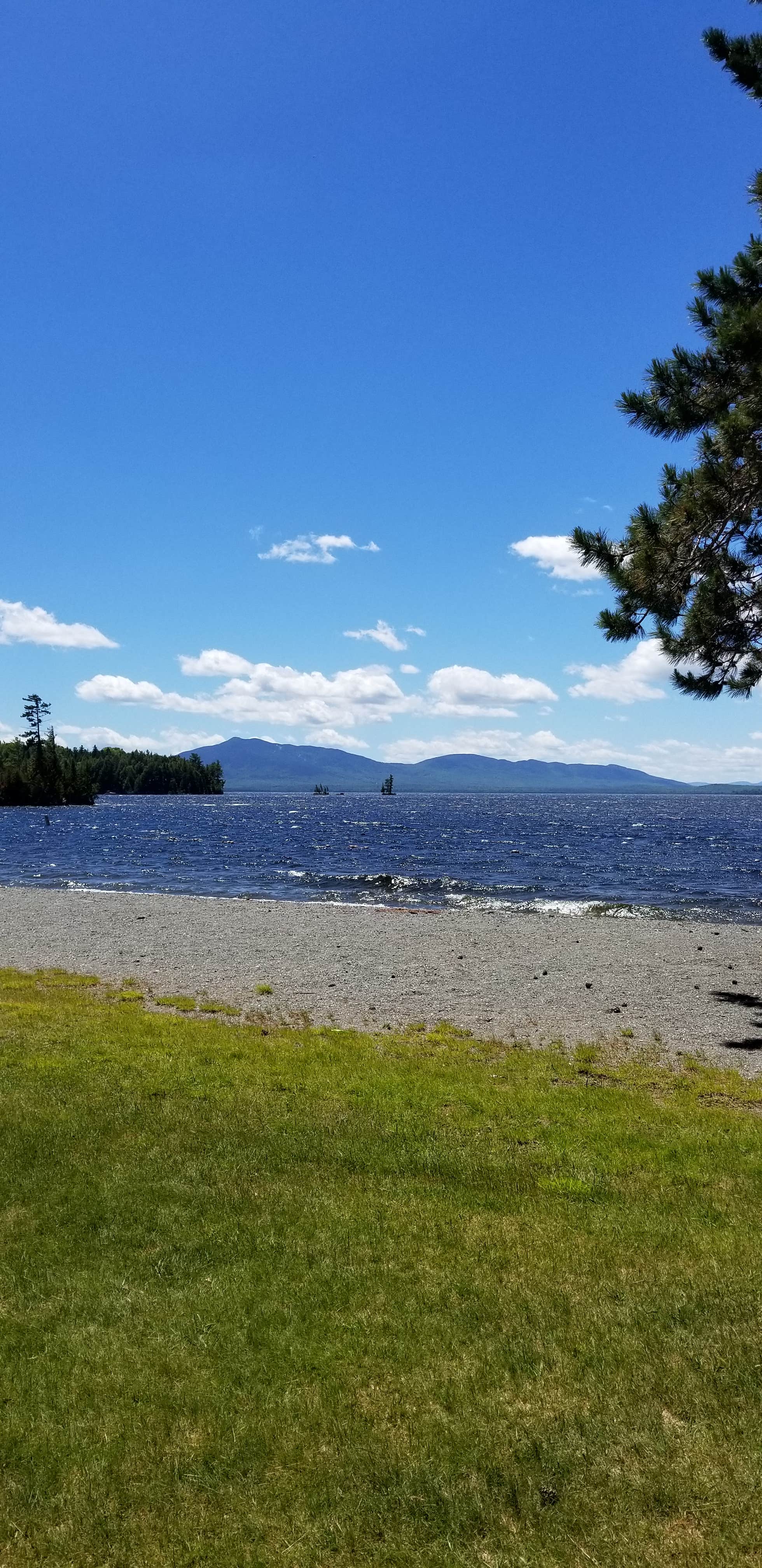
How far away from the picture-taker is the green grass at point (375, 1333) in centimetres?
459

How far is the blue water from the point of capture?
146 feet

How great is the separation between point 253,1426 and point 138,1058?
8.12m

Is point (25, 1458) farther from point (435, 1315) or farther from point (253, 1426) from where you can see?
point (435, 1315)

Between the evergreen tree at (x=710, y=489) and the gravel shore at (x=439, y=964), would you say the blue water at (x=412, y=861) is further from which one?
the evergreen tree at (x=710, y=489)

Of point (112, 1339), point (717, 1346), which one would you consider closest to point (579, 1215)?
point (717, 1346)

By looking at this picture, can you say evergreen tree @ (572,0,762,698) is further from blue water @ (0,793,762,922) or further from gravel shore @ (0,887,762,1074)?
blue water @ (0,793,762,922)

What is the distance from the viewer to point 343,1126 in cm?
995

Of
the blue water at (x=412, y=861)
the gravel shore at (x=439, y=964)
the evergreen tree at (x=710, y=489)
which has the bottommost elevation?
the blue water at (x=412, y=861)

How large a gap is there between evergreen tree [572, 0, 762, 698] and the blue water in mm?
25845

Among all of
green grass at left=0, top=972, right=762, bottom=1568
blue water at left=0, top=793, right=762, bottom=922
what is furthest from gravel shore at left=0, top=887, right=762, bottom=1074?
blue water at left=0, top=793, right=762, bottom=922

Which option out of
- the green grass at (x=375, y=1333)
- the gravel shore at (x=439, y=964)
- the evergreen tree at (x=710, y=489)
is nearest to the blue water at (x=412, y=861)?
the gravel shore at (x=439, y=964)

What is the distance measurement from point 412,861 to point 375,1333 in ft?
185

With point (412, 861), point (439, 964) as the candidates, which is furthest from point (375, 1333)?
point (412, 861)

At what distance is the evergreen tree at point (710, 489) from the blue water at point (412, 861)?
2585 cm
